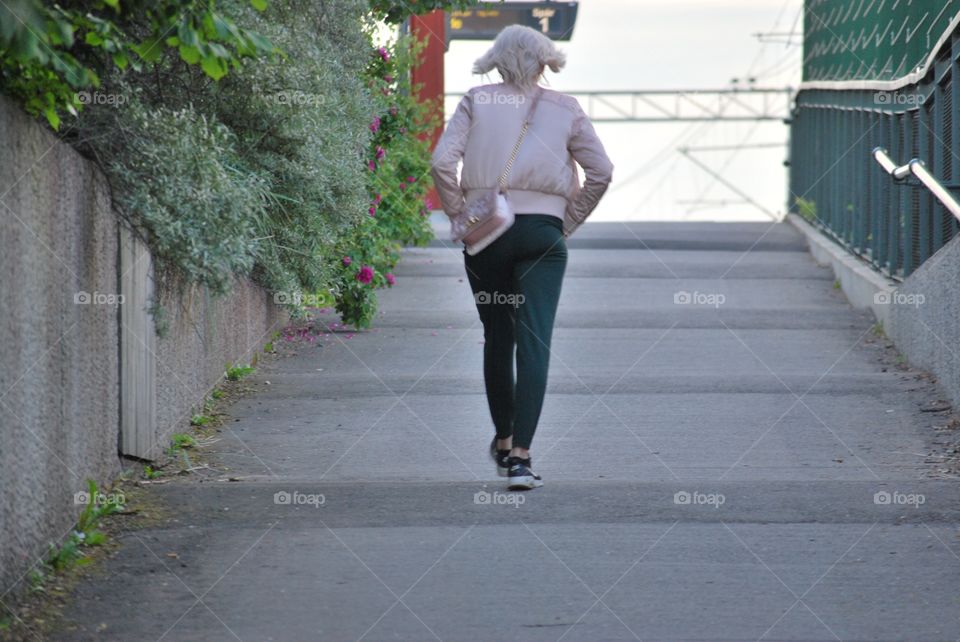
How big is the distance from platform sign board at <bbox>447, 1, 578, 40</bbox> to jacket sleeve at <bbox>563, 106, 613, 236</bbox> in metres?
15.5

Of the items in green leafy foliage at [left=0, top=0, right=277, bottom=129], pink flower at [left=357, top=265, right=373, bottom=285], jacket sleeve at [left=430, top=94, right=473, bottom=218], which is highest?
green leafy foliage at [left=0, top=0, right=277, bottom=129]

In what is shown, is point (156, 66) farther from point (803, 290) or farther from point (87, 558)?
point (803, 290)

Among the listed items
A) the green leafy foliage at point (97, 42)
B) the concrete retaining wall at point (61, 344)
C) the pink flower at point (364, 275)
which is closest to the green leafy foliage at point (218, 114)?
the green leafy foliage at point (97, 42)

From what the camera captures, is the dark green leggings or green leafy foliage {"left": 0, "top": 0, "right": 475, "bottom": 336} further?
the dark green leggings

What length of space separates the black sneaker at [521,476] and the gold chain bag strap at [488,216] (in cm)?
84

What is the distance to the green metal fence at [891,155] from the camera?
9.46 m

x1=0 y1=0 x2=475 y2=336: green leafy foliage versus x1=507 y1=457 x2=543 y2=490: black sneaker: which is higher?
x1=0 y1=0 x2=475 y2=336: green leafy foliage

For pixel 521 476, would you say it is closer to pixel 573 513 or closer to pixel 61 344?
pixel 573 513

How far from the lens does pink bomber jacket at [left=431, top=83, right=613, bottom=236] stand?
20.0 feet

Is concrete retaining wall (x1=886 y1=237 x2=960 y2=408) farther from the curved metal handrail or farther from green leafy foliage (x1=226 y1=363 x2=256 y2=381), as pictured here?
green leafy foliage (x1=226 y1=363 x2=256 y2=381)

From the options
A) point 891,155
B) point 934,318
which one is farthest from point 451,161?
point 891,155

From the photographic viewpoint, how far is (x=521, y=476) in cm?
612

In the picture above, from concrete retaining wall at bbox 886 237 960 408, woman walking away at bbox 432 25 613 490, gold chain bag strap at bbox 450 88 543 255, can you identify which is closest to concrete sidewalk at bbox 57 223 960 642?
concrete retaining wall at bbox 886 237 960 408

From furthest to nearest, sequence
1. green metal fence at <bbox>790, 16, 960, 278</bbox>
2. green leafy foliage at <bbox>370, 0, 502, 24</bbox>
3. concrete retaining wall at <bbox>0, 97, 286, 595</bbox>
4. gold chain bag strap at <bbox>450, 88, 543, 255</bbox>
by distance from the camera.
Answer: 1. green leafy foliage at <bbox>370, 0, 502, 24</bbox>
2. green metal fence at <bbox>790, 16, 960, 278</bbox>
3. gold chain bag strap at <bbox>450, 88, 543, 255</bbox>
4. concrete retaining wall at <bbox>0, 97, 286, 595</bbox>
